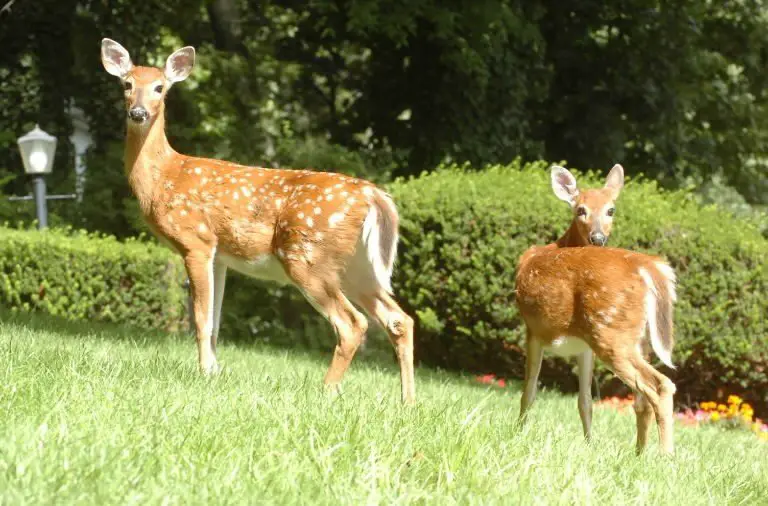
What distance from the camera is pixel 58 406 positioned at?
15.0ft

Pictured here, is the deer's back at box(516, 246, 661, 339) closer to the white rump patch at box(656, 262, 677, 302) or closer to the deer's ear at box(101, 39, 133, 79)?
the white rump patch at box(656, 262, 677, 302)

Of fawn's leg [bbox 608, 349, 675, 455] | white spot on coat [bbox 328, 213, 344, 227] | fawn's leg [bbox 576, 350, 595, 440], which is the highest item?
white spot on coat [bbox 328, 213, 344, 227]

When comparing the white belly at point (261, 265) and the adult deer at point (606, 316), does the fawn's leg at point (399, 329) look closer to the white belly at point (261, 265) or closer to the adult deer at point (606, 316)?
the white belly at point (261, 265)

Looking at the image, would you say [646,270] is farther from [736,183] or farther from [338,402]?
[736,183]

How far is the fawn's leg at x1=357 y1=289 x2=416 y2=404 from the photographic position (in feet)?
22.6

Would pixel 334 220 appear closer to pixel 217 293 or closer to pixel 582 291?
pixel 217 293

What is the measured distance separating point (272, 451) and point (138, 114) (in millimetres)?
3767

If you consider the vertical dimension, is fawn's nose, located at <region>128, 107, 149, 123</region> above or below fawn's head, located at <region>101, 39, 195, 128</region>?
below

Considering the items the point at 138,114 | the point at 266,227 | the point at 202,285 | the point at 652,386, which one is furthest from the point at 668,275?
the point at 138,114

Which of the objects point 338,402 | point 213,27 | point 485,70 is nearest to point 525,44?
point 485,70

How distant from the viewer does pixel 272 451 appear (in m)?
4.30

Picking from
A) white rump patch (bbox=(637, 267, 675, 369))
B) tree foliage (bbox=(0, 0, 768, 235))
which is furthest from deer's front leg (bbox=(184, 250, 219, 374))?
tree foliage (bbox=(0, 0, 768, 235))

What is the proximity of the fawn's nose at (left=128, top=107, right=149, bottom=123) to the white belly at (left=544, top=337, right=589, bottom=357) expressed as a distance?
2.96 metres

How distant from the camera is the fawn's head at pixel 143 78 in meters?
7.63
